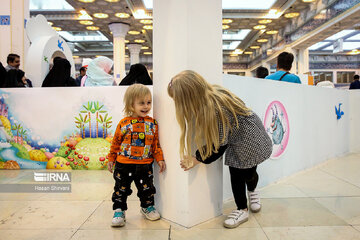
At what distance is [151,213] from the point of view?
2047mm

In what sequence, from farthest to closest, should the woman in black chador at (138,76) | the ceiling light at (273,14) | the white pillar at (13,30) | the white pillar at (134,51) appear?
1. the white pillar at (134,51)
2. the ceiling light at (273,14)
3. the white pillar at (13,30)
4. the woman in black chador at (138,76)

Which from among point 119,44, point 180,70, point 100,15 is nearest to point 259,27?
point 119,44

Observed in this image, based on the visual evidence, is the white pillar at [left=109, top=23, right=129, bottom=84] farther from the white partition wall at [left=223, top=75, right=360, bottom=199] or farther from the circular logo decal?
the circular logo decal

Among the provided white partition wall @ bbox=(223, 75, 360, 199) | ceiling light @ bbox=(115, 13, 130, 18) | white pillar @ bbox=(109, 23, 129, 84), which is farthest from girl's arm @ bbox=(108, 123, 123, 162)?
white pillar @ bbox=(109, 23, 129, 84)

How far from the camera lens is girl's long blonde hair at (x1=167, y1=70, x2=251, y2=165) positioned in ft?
5.67

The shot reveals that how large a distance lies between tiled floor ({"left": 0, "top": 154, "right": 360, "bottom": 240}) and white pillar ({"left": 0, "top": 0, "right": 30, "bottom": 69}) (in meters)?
4.66

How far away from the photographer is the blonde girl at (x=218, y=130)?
1.74m

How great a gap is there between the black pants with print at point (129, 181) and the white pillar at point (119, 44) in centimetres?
1008

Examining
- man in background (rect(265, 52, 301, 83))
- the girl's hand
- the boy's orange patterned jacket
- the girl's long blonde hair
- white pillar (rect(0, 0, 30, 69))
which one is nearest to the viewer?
the girl's long blonde hair

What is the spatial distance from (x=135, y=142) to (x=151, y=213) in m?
0.52

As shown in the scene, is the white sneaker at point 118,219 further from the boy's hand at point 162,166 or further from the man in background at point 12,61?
the man in background at point 12,61

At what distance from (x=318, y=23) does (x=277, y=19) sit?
2.13 m

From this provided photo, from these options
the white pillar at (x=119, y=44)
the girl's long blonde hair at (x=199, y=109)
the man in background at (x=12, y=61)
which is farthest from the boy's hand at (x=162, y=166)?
the white pillar at (x=119, y=44)

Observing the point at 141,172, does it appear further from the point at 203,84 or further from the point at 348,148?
the point at 348,148
